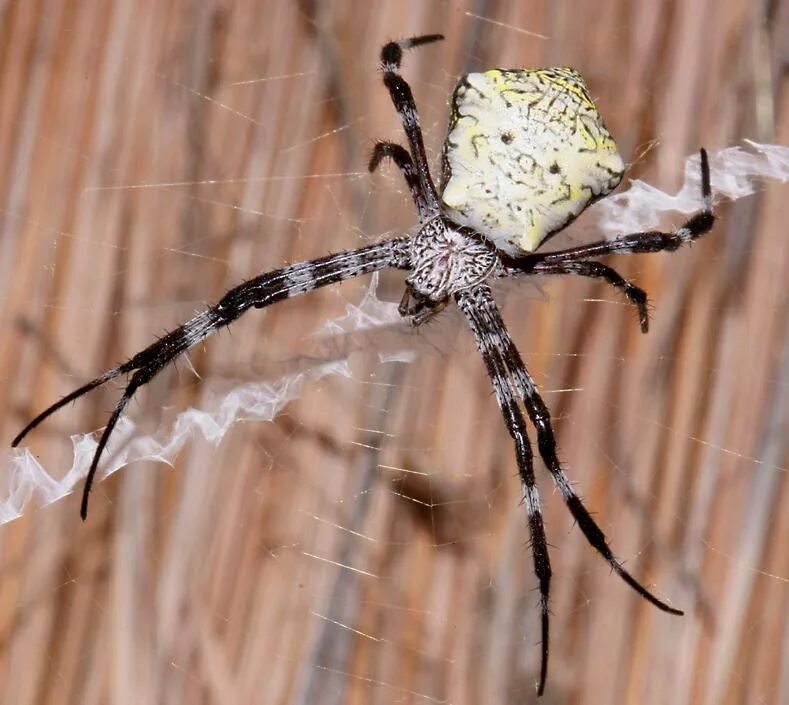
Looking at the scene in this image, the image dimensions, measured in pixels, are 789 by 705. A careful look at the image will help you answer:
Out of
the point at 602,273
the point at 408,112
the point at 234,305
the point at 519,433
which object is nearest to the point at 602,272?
the point at 602,273

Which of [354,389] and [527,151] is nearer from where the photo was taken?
[527,151]

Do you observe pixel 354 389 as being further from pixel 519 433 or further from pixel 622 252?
pixel 622 252

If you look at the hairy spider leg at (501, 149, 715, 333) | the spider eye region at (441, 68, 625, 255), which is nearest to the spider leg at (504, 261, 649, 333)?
the hairy spider leg at (501, 149, 715, 333)

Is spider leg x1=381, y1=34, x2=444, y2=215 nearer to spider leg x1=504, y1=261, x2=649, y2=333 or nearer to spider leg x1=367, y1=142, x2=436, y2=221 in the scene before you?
spider leg x1=367, y1=142, x2=436, y2=221

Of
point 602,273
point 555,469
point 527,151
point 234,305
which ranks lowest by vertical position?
point 555,469

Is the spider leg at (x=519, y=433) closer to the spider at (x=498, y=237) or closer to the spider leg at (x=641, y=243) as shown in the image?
the spider at (x=498, y=237)

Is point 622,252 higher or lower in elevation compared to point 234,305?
higher
